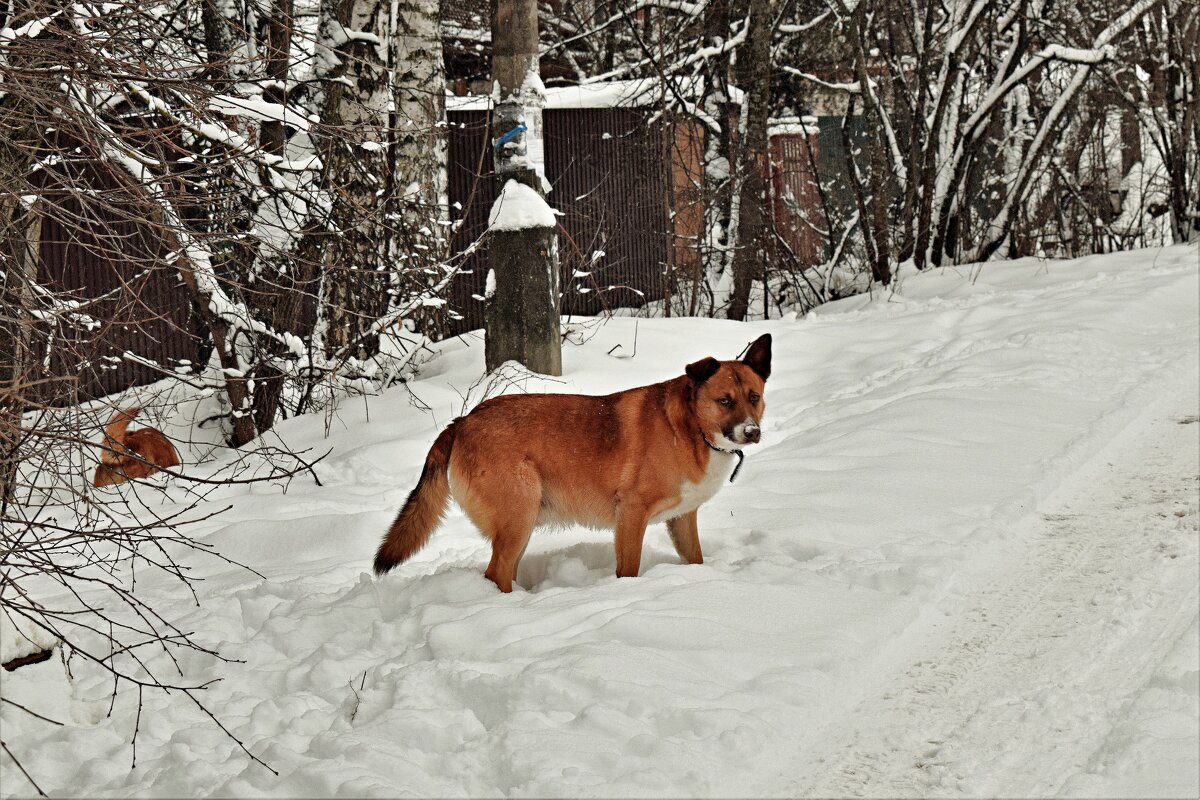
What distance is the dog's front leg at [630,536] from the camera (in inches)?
194

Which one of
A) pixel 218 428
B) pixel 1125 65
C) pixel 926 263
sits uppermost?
pixel 1125 65

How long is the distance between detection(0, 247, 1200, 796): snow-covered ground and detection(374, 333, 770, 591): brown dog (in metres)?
0.25

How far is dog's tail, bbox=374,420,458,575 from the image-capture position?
484cm

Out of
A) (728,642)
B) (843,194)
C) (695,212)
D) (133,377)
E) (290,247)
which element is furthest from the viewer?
(843,194)

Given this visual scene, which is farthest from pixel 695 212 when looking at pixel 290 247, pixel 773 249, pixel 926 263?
pixel 290 247

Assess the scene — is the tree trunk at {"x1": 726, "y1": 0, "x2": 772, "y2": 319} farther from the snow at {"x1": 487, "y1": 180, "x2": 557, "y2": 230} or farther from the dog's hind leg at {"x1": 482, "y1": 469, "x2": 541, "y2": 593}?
the dog's hind leg at {"x1": 482, "y1": 469, "x2": 541, "y2": 593}

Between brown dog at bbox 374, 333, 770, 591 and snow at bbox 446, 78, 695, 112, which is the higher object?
snow at bbox 446, 78, 695, 112

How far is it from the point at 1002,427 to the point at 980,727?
3695mm

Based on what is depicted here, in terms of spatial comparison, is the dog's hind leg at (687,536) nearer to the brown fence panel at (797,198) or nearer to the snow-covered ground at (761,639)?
the snow-covered ground at (761,639)

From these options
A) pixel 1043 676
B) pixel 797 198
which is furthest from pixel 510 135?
pixel 797 198

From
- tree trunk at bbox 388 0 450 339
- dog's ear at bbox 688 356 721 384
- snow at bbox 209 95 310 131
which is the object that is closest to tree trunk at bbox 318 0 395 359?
tree trunk at bbox 388 0 450 339

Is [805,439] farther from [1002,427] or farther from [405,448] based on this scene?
[405,448]

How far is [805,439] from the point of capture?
287 inches

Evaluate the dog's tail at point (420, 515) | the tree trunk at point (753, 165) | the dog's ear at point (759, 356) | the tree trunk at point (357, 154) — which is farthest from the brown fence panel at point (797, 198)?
the dog's tail at point (420, 515)
